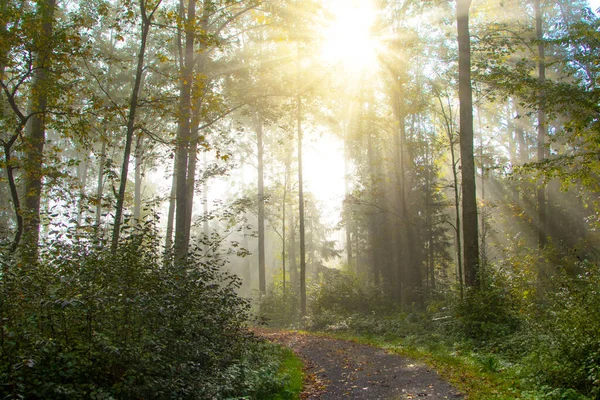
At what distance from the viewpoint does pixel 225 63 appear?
1811cm

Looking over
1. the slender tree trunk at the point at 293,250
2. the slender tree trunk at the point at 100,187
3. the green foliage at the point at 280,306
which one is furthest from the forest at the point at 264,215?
the slender tree trunk at the point at 293,250

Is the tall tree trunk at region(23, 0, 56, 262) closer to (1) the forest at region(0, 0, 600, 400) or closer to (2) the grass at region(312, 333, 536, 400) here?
(1) the forest at region(0, 0, 600, 400)

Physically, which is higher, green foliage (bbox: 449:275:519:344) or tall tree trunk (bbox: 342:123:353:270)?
tall tree trunk (bbox: 342:123:353:270)

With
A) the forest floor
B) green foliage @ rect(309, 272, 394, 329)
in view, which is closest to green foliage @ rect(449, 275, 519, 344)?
the forest floor

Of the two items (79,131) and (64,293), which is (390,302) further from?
(64,293)

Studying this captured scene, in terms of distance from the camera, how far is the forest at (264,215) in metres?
5.05

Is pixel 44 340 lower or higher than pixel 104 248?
lower

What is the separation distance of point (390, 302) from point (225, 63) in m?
13.7

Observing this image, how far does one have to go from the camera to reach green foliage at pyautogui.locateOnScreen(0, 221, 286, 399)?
4176 millimetres

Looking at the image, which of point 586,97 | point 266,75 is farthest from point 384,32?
point 586,97

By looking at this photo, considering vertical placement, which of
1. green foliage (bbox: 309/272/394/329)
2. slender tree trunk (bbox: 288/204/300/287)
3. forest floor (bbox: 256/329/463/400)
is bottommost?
forest floor (bbox: 256/329/463/400)

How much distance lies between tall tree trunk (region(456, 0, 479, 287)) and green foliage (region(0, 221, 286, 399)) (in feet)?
25.4

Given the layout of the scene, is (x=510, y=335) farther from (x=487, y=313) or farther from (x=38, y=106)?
(x=38, y=106)

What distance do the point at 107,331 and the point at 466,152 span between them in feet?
36.3
